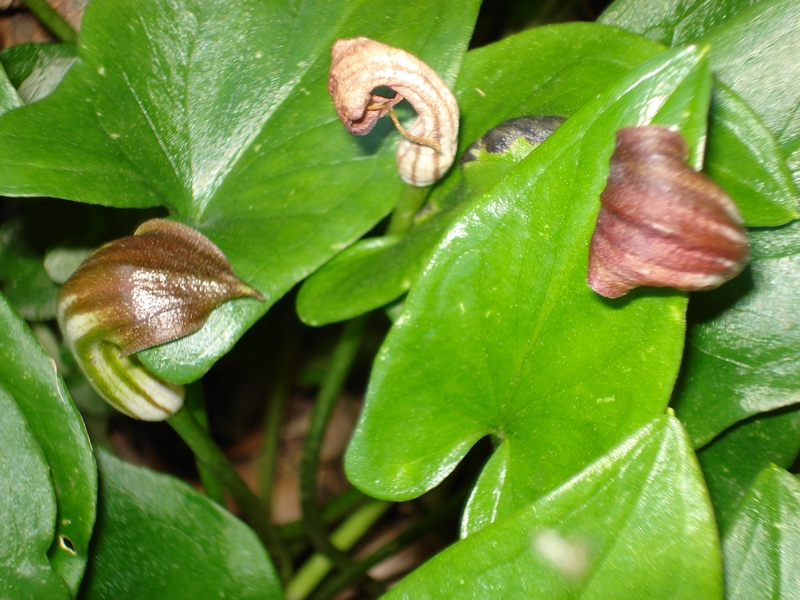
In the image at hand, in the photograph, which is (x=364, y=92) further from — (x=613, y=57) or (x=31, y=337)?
(x=31, y=337)

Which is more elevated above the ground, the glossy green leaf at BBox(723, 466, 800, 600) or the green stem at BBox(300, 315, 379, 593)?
the glossy green leaf at BBox(723, 466, 800, 600)

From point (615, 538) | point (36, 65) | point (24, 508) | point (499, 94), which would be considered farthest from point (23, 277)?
point (615, 538)

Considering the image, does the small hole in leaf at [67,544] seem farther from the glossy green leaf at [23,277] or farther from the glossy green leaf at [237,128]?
the glossy green leaf at [23,277]

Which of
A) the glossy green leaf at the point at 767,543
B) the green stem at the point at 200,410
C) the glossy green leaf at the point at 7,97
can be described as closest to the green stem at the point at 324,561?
the green stem at the point at 200,410

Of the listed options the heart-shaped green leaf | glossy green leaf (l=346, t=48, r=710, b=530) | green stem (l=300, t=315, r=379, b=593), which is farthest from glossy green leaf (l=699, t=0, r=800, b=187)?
green stem (l=300, t=315, r=379, b=593)

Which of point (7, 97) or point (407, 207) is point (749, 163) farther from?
point (7, 97)

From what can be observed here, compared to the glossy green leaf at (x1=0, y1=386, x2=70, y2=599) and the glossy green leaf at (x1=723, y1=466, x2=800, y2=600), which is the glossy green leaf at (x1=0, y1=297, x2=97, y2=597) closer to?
the glossy green leaf at (x1=0, y1=386, x2=70, y2=599)
